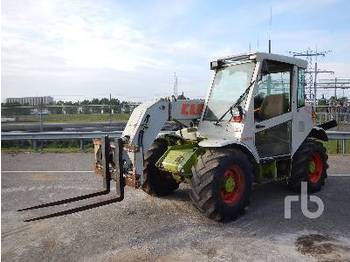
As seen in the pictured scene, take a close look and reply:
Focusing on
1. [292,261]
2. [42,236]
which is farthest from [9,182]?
[292,261]

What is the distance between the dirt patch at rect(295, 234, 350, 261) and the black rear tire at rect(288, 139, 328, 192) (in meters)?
2.15

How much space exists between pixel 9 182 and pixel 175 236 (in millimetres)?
5178

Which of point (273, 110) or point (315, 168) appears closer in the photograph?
point (273, 110)

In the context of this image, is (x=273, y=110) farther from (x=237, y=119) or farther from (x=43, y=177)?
(x=43, y=177)

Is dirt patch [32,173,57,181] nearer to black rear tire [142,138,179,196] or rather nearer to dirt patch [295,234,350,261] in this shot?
black rear tire [142,138,179,196]

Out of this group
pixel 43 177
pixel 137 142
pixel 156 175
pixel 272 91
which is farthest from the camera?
pixel 43 177

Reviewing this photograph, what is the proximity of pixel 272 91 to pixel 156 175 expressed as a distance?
255 centimetres

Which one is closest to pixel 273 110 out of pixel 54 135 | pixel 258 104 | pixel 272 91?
pixel 272 91

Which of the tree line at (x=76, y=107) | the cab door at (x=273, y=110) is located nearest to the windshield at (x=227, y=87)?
the cab door at (x=273, y=110)

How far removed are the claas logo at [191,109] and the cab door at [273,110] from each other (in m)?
0.99

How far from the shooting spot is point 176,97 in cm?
735

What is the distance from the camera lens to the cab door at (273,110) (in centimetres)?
741

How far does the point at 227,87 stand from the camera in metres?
7.65

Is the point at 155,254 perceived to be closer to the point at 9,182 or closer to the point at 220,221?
the point at 220,221
